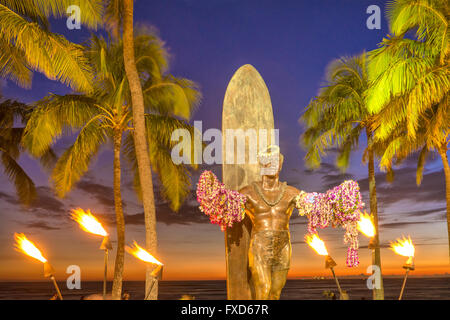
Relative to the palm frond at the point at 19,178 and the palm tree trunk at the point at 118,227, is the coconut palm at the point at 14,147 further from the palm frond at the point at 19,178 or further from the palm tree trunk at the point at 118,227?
the palm tree trunk at the point at 118,227

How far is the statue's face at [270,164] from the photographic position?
474cm

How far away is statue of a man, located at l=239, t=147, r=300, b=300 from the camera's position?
4590 mm

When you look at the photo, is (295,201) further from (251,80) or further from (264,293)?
(251,80)

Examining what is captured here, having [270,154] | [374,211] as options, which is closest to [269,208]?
[270,154]

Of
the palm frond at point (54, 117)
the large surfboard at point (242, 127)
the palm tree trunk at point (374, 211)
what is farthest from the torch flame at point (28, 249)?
the palm tree trunk at point (374, 211)

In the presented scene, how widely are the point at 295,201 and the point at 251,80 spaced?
183cm

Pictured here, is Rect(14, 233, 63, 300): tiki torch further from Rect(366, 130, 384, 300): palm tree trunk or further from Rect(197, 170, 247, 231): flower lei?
Rect(366, 130, 384, 300): palm tree trunk

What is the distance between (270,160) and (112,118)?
9239mm

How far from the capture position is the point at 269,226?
15.5 ft

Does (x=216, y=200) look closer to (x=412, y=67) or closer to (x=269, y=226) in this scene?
(x=269, y=226)

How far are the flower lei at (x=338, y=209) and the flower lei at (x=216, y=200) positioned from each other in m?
0.70

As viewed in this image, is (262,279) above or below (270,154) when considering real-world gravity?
below

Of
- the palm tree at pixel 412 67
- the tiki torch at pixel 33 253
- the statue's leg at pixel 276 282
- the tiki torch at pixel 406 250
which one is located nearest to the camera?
the tiki torch at pixel 33 253
